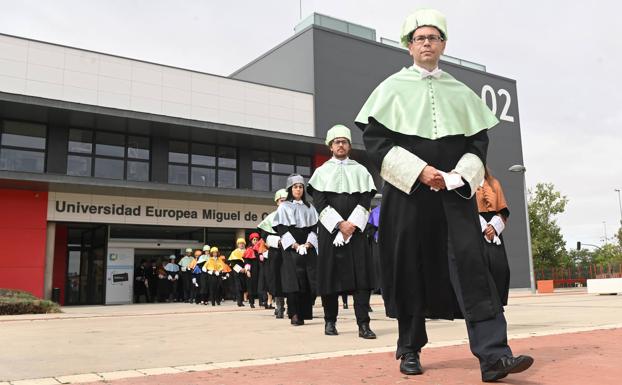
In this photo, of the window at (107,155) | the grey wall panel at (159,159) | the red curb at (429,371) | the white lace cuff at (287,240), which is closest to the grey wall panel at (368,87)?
the grey wall panel at (159,159)

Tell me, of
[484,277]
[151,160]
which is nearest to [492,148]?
[151,160]

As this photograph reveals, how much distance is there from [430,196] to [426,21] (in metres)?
1.18

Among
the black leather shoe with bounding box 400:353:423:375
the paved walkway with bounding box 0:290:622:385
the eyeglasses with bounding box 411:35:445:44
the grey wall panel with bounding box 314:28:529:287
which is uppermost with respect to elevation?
the grey wall panel with bounding box 314:28:529:287

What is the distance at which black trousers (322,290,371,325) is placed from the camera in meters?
6.29

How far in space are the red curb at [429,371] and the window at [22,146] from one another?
18682 mm

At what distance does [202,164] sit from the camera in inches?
934

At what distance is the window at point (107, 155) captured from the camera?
20984mm

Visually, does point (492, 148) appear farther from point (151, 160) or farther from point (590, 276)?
point (151, 160)

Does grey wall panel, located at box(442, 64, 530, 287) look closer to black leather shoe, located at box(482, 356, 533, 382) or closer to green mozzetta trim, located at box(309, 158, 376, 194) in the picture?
green mozzetta trim, located at box(309, 158, 376, 194)

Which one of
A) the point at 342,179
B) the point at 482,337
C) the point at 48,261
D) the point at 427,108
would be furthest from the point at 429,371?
the point at 48,261

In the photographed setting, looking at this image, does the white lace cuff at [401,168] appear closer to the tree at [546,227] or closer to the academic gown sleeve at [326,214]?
the academic gown sleeve at [326,214]

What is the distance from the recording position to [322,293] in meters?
6.52

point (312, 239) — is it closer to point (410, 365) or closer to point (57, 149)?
point (410, 365)

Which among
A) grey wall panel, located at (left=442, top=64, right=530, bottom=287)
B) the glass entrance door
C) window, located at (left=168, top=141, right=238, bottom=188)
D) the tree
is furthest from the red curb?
the tree
